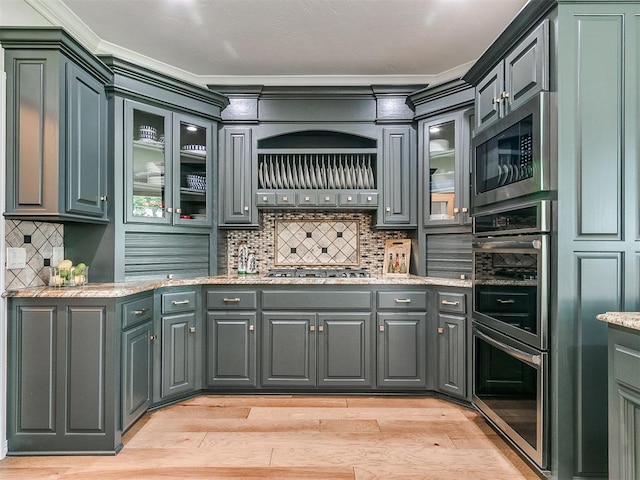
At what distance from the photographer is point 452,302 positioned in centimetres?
304

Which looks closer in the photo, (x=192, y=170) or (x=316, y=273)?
(x=192, y=170)

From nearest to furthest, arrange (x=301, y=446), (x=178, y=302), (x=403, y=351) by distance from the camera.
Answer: (x=301, y=446), (x=178, y=302), (x=403, y=351)

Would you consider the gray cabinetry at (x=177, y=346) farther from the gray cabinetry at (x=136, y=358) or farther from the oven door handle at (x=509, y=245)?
the oven door handle at (x=509, y=245)

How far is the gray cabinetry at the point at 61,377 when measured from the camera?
2303 millimetres

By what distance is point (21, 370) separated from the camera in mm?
2305

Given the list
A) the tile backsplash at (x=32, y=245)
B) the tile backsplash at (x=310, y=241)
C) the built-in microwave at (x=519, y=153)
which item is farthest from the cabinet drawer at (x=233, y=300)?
the built-in microwave at (x=519, y=153)

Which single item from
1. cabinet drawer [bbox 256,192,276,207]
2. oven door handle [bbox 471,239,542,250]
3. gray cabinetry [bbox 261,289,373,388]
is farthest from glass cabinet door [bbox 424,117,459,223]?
cabinet drawer [bbox 256,192,276,207]

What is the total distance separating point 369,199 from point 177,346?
1967 mm

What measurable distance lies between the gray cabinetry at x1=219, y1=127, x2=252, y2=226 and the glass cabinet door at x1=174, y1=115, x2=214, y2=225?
0.41 feet

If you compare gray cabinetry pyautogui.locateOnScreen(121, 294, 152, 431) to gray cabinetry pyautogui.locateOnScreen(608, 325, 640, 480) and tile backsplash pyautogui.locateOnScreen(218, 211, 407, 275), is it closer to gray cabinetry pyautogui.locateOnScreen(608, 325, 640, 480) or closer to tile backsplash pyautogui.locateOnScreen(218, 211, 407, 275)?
tile backsplash pyautogui.locateOnScreen(218, 211, 407, 275)

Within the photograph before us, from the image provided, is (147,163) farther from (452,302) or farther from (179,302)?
(452,302)

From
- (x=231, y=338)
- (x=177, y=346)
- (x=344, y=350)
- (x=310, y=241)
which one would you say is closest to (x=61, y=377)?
(x=177, y=346)

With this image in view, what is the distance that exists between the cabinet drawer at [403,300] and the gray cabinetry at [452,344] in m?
0.14

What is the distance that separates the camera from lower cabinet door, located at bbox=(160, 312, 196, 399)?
2.99 meters
